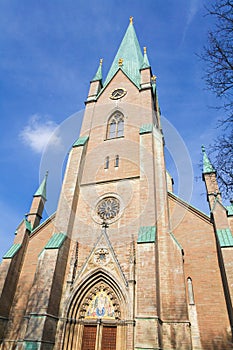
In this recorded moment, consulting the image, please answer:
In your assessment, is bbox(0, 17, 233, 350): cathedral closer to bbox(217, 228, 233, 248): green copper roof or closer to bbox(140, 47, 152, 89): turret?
bbox(217, 228, 233, 248): green copper roof

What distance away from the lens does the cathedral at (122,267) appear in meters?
10.1

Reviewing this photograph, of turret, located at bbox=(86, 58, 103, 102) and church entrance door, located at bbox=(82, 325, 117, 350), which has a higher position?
turret, located at bbox=(86, 58, 103, 102)

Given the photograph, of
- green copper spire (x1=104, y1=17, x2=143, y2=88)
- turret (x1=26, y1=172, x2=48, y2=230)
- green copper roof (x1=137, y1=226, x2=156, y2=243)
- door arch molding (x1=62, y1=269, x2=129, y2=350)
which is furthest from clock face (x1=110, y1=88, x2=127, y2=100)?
door arch molding (x1=62, y1=269, x2=129, y2=350)

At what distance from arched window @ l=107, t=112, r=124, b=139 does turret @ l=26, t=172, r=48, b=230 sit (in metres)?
6.42

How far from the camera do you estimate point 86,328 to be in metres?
11.5

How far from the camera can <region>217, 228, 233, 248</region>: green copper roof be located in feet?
35.4

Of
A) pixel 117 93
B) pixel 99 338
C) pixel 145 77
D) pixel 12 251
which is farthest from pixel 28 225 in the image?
pixel 145 77

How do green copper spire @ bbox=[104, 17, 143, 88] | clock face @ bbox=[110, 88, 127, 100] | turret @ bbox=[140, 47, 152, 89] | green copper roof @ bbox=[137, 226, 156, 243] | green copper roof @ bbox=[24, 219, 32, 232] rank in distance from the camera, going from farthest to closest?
1. green copper spire @ bbox=[104, 17, 143, 88]
2. clock face @ bbox=[110, 88, 127, 100]
3. turret @ bbox=[140, 47, 152, 89]
4. green copper roof @ bbox=[24, 219, 32, 232]
5. green copper roof @ bbox=[137, 226, 156, 243]

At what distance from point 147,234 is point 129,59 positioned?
71.5ft

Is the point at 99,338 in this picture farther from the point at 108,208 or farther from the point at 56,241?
the point at 108,208

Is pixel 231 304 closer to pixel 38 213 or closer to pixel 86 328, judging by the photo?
pixel 86 328

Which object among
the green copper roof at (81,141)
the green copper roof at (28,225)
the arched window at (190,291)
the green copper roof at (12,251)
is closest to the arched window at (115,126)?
the green copper roof at (81,141)

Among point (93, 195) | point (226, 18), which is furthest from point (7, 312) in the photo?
point (226, 18)

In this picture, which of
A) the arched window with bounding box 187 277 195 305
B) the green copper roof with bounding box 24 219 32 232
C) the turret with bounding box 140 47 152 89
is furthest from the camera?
the turret with bounding box 140 47 152 89
